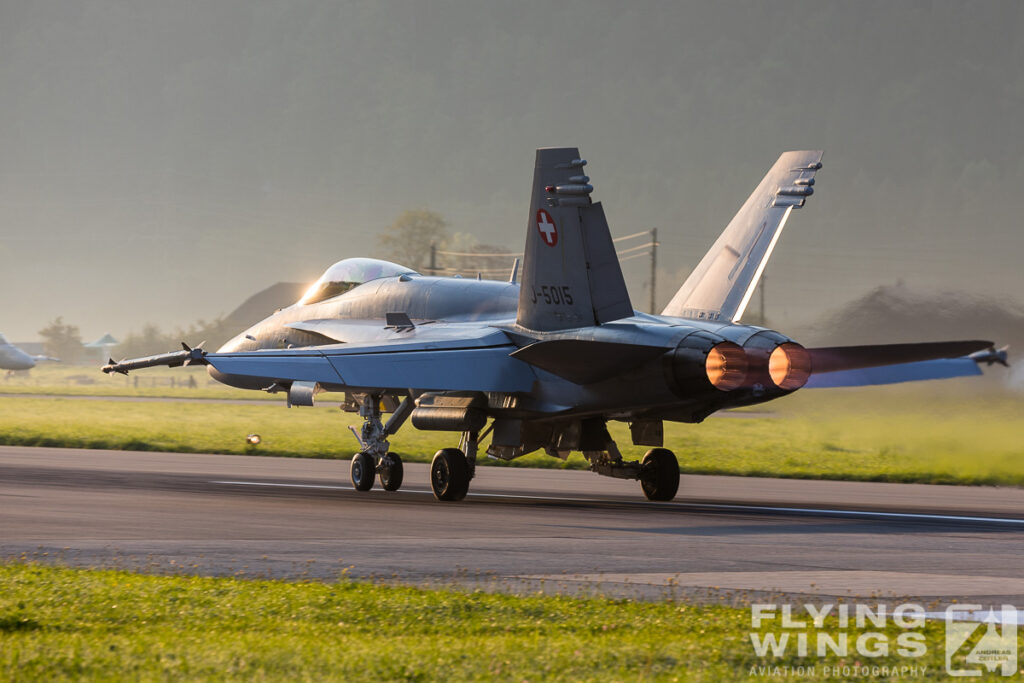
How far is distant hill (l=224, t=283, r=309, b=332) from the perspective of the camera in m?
96.2

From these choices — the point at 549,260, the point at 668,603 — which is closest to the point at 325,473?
the point at 549,260

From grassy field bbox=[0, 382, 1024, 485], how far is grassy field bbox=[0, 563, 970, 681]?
57.2 ft

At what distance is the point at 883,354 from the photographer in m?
14.6

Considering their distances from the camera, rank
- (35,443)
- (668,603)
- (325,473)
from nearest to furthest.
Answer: (668,603) → (325,473) → (35,443)

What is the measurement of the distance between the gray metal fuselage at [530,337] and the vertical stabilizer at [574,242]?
0.98ft

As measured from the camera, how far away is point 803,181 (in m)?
19.6

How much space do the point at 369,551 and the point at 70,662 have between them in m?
5.49

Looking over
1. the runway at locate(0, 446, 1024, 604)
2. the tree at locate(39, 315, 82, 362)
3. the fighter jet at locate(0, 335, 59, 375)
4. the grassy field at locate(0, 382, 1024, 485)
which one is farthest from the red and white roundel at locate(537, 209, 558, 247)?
the tree at locate(39, 315, 82, 362)

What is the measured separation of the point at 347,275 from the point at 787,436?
46.6 feet

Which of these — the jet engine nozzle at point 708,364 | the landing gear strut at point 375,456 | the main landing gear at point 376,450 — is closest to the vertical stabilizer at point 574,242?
the jet engine nozzle at point 708,364

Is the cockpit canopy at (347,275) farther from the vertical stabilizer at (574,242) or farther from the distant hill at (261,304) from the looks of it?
the distant hill at (261,304)

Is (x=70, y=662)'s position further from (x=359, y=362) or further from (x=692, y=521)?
(x=359, y=362)

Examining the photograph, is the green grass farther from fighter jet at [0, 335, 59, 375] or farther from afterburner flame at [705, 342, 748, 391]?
afterburner flame at [705, 342, 748, 391]

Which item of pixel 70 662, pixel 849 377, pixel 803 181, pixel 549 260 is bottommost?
pixel 70 662
